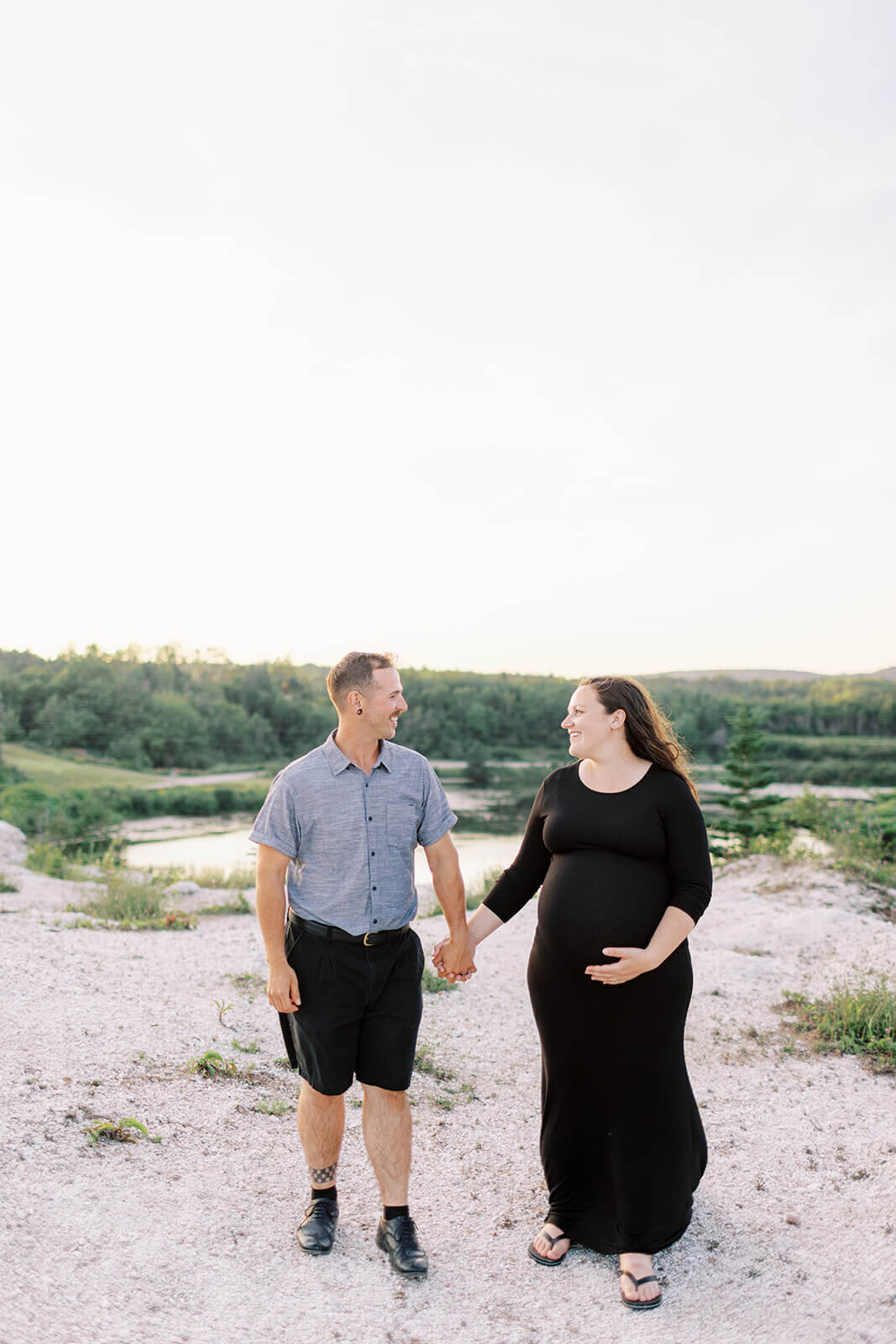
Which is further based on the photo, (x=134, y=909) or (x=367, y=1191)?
(x=134, y=909)

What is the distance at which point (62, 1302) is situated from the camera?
2.77 meters

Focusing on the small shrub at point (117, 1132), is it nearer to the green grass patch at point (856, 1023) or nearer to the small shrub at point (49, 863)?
the green grass patch at point (856, 1023)

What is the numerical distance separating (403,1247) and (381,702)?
1852 mm

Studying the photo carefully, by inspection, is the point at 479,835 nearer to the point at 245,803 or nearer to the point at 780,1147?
the point at 245,803

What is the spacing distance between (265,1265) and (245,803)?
23.5 m

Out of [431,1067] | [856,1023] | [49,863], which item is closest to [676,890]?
[431,1067]

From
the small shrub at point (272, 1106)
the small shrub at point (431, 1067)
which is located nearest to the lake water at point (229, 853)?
the small shrub at point (431, 1067)

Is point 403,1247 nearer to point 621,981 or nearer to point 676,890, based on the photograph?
point 621,981

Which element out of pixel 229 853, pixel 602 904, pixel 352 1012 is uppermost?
pixel 602 904

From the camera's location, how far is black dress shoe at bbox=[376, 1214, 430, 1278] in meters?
→ 3.07

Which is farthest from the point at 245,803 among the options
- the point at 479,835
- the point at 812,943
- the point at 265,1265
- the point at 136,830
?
the point at 265,1265

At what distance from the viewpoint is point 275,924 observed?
9.98 ft

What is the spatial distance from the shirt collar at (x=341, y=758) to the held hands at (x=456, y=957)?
683 mm

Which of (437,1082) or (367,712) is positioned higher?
(367,712)
